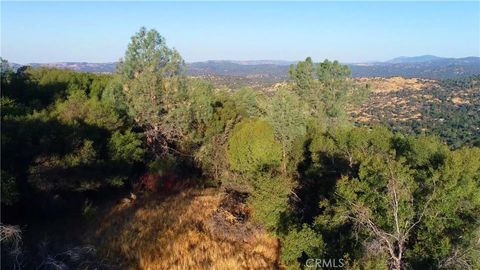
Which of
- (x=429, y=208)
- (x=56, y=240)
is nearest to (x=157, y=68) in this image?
(x=56, y=240)

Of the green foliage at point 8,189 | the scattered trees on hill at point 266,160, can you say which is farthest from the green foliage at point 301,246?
the green foliage at point 8,189

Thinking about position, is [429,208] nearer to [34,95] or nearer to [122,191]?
[122,191]

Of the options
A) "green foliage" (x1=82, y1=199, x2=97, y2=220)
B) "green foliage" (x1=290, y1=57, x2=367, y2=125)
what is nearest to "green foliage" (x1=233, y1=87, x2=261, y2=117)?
"green foliage" (x1=290, y1=57, x2=367, y2=125)

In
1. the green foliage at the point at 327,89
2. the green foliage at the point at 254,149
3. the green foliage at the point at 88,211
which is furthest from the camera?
the green foliage at the point at 327,89

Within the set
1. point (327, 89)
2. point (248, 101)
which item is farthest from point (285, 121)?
point (327, 89)

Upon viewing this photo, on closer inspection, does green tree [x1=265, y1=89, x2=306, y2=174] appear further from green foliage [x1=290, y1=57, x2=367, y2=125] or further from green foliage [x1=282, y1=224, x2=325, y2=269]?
green foliage [x1=290, y1=57, x2=367, y2=125]

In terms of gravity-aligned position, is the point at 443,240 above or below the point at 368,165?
below

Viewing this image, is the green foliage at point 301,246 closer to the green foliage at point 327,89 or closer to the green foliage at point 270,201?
the green foliage at point 270,201
